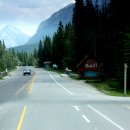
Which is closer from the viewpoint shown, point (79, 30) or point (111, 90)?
point (111, 90)

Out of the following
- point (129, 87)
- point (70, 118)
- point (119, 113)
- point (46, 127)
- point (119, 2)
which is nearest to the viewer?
point (46, 127)


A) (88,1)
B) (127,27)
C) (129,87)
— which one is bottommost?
(129,87)

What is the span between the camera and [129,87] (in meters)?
51.1

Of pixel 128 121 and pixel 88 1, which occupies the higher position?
pixel 88 1

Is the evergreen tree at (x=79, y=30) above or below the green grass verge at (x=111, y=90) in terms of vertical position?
above

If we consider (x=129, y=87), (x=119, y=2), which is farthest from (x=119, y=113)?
(x=119, y=2)

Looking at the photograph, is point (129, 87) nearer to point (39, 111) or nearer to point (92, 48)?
point (39, 111)

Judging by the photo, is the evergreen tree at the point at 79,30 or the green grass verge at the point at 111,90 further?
the evergreen tree at the point at 79,30

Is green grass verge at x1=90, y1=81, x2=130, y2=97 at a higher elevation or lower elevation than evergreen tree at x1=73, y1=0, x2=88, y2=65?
lower

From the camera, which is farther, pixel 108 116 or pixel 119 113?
pixel 119 113

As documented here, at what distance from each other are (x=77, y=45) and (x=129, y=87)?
56.1 m

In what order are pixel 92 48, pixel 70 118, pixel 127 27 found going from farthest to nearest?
pixel 92 48
pixel 127 27
pixel 70 118

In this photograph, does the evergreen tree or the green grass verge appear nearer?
the green grass verge

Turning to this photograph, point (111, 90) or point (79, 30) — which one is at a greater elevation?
point (79, 30)
